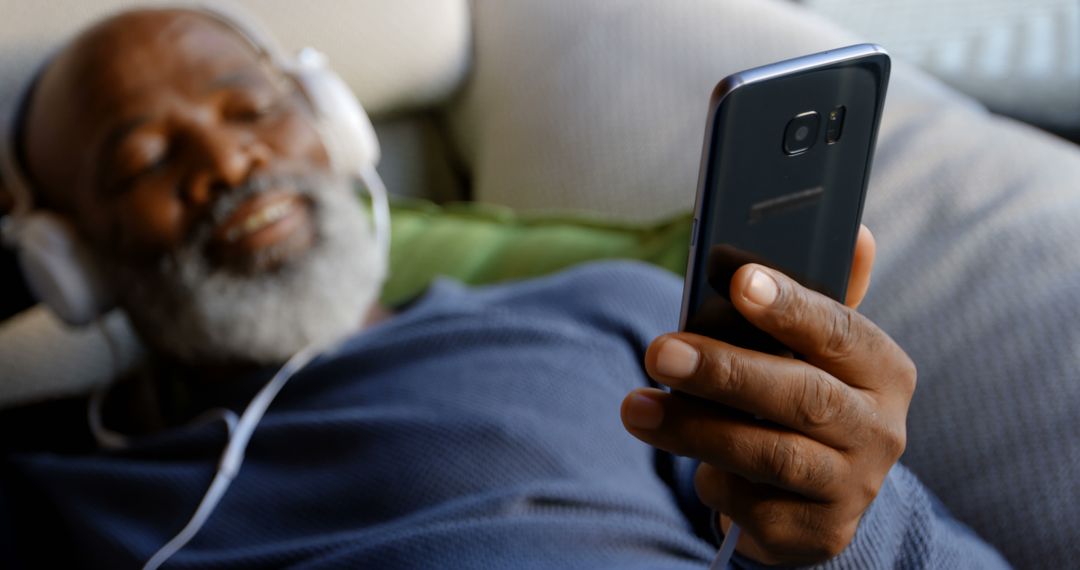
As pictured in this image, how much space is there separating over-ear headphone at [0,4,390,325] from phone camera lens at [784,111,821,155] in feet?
2.32

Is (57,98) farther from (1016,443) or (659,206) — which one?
(1016,443)

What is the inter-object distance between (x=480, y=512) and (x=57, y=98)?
2.20ft

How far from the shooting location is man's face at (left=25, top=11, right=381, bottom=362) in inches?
37.8

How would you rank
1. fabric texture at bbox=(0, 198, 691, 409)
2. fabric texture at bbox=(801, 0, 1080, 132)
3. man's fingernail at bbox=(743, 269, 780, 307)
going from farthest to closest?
fabric texture at bbox=(801, 0, 1080, 132) < fabric texture at bbox=(0, 198, 691, 409) < man's fingernail at bbox=(743, 269, 780, 307)

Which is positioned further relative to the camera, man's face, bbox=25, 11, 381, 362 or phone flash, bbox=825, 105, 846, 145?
man's face, bbox=25, 11, 381, 362

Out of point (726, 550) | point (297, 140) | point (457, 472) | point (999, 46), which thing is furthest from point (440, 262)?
point (999, 46)

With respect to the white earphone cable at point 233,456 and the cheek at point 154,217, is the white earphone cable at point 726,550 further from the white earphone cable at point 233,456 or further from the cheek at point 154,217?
the cheek at point 154,217

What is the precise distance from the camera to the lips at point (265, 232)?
0.96 metres

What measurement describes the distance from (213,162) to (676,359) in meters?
0.68

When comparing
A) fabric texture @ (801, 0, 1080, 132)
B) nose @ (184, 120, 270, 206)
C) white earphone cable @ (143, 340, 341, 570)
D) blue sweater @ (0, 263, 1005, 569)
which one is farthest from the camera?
fabric texture @ (801, 0, 1080, 132)

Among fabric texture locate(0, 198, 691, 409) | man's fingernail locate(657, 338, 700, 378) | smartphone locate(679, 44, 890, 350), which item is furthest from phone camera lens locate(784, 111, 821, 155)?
fabric texture locate(0, 198, 691, 409)

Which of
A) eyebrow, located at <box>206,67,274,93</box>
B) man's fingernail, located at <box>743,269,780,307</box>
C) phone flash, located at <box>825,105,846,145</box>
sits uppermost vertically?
phone flash, located at <box>825,105,846,145</box>

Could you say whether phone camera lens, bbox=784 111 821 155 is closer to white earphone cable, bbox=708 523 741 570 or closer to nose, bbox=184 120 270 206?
white earphone cable, bbox=708 523 741 570

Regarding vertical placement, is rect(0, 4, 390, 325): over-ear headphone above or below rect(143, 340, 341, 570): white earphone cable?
above
